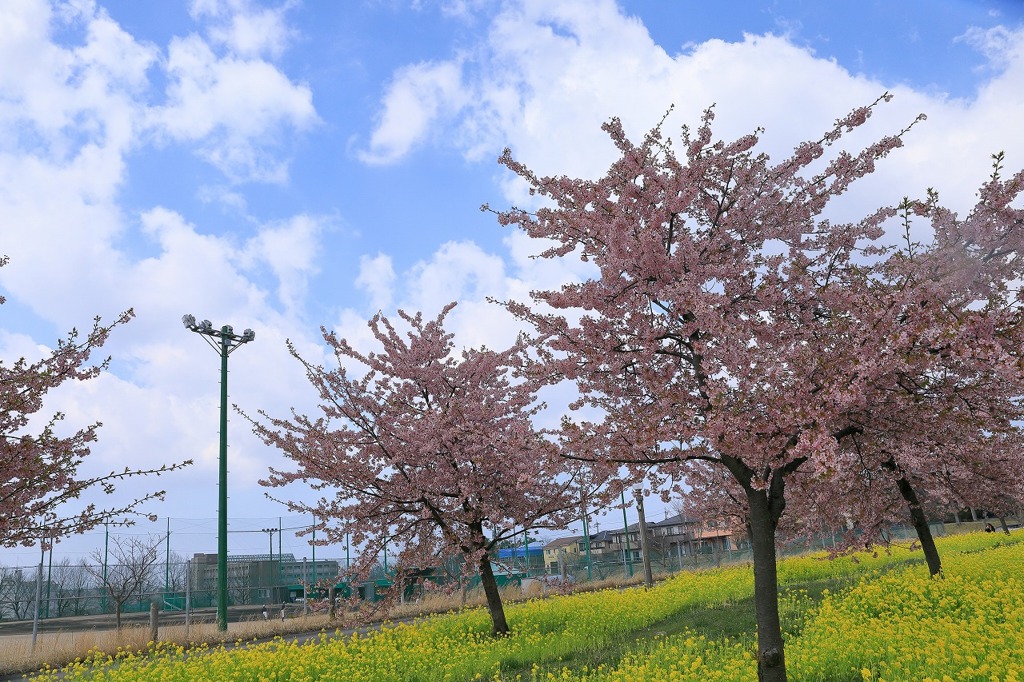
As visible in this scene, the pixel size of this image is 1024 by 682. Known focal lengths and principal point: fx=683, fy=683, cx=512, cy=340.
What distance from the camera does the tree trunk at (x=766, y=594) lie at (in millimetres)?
6938

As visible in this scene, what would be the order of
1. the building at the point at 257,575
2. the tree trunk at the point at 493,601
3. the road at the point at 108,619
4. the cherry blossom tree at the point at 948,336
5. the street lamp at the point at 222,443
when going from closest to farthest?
the cherry blossom tree at the point at 948,336, the tree trunk at the point at 493,601, the street lamp at the point at 222,443, the road at the point at 108,619, the building at the point at 257,575

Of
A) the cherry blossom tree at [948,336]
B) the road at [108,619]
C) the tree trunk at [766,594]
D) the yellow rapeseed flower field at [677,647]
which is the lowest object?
the road at [108,619]

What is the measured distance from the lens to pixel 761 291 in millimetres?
8086

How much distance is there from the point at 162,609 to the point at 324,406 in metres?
22.7

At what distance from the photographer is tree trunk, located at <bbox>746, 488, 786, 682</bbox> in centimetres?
694

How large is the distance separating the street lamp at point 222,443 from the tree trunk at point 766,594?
16.3 meters

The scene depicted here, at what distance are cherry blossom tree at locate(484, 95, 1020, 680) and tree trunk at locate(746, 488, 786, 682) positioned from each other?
15mm

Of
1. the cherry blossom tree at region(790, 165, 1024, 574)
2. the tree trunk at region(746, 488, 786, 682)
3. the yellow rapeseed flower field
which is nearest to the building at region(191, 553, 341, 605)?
the yellow rapeseed flower field

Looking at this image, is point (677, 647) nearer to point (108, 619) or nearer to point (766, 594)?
point (766, 594)

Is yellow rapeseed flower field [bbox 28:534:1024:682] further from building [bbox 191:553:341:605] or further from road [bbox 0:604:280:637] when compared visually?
building [bbox 191:553:341:605]

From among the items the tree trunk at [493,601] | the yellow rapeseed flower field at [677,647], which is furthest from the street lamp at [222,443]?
the tree trunk at [493,601]

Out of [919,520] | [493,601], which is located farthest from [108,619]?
[919,520]

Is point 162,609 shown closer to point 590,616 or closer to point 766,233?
point 590,616

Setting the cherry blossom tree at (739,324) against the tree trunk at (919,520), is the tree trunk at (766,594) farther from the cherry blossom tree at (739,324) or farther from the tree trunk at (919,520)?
the tree trunk at (919,520)
